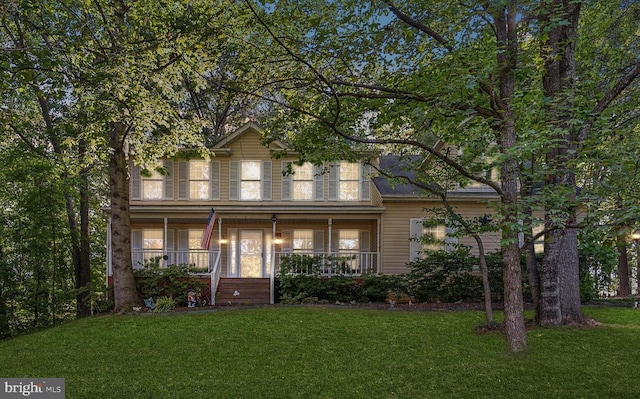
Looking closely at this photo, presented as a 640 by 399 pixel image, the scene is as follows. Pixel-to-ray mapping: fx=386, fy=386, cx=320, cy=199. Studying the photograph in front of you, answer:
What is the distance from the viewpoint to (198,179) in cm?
1459

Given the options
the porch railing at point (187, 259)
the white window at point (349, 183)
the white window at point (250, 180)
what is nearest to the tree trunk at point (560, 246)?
the white window at point (349, 183)

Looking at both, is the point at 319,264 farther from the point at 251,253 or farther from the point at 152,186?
the point at 152,186

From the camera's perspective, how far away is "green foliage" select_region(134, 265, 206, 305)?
1109 cm

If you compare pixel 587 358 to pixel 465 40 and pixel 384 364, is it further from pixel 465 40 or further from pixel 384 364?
pixel 465 40

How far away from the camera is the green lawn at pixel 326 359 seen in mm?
4773

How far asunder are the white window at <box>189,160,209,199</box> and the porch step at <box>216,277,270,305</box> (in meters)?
3.39

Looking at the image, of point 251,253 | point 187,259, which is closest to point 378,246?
point 251,253

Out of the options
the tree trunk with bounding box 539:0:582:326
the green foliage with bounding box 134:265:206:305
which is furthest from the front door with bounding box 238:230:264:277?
the tree trunk with bounding box 539:0:582:326

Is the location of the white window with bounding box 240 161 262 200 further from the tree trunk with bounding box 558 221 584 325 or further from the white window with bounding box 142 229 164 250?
the tree trunk with bounding box 558 221 584 325

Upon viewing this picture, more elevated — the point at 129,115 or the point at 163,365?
the point at 129,115

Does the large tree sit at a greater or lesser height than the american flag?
greater

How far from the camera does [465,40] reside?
17.5 ft

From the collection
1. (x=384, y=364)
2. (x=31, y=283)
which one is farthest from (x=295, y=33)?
(x=31, y=283)

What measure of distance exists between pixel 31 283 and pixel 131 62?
326 inches
